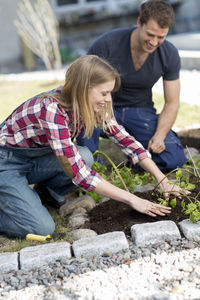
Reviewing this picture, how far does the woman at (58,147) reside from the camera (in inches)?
91.8

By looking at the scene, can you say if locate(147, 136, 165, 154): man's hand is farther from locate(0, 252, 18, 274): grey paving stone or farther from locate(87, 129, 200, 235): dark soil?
locate(0, 252, 18, 274): grey paving stone

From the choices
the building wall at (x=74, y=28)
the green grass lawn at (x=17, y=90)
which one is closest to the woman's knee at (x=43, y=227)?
the green grass lawn at (x=17, y=90)

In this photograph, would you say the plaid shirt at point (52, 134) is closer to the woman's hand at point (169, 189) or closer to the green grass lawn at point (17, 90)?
the woman's hand at point (169, 189)

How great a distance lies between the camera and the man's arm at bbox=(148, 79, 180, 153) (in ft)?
11.4

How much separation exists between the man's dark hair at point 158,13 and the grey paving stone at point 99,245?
66.1 inches

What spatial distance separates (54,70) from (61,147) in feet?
23.3

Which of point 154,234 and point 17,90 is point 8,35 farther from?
point 154,234

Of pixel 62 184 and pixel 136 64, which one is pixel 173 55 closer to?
pixel 136 64

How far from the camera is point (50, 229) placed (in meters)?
2.52

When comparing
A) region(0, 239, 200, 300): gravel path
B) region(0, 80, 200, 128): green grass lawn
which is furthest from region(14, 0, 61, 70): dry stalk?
region(0, 239, 200, 300): gravel path

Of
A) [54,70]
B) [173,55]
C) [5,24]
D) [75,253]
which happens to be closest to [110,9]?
[5,24]

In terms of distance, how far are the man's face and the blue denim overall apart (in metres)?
1.00

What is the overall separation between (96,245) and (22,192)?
663mm

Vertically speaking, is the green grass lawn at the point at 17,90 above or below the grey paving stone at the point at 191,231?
below
